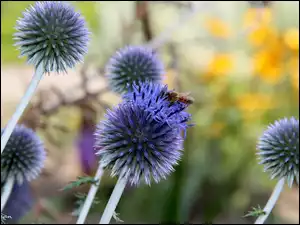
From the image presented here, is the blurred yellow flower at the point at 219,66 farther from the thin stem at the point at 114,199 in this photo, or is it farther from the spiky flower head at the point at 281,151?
the thin stem at the point at 114,199

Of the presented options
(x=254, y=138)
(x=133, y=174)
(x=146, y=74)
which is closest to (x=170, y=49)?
(x=146, y=74)

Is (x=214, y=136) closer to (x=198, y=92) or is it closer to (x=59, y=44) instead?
(x=198, y=92)

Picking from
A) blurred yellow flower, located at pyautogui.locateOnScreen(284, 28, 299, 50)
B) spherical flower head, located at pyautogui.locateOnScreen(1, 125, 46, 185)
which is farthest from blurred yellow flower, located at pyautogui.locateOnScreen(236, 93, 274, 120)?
spherical flower head, located at pyautogui.locateOnScreen(1, 125, 46, 185)

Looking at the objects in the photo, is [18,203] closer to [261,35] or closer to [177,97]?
[177,97]

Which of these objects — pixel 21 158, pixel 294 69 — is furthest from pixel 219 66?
pixel 21 158

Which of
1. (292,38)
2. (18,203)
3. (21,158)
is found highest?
(292,38)

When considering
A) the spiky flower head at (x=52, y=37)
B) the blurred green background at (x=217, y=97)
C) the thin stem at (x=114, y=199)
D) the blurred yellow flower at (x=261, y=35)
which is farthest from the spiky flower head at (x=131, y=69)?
the blurred yellow flower at (x=261, y=35)
